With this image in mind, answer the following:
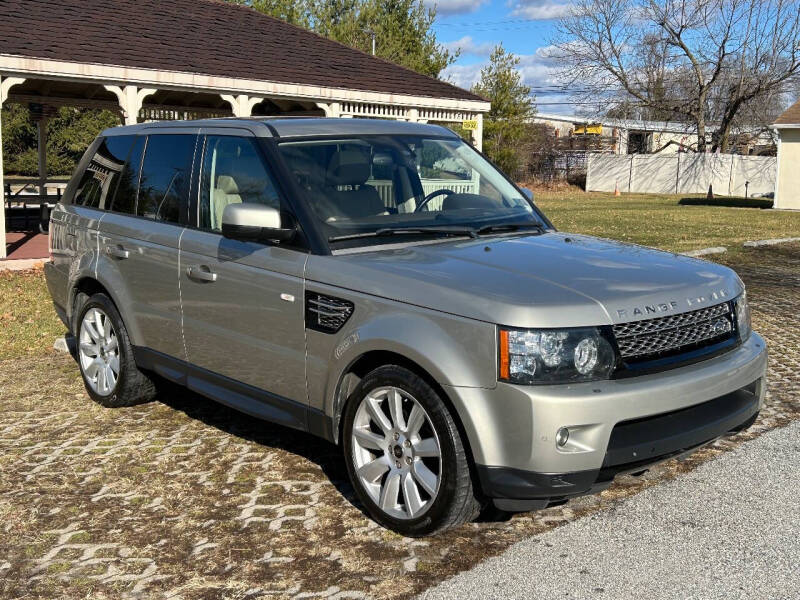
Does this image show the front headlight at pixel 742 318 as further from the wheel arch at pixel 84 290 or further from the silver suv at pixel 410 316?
the wheel arch at pixel 84 290

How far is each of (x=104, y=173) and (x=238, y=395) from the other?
7.87 feet

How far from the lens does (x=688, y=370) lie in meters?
3.92

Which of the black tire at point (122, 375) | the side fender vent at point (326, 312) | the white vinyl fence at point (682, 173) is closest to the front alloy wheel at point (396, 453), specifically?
the side fender vent at point (326, 312)

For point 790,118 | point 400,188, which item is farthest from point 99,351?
point 790,118

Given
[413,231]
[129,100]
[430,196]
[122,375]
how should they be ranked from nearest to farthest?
[413,231], [430,196], [122,375], [129,100]

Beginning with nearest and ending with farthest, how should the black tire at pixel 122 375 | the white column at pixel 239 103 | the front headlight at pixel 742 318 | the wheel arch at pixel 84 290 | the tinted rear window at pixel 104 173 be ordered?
the front headlight at pixel 742 318 < the black tire at pixel 122 375 < the wheel arch at pixel 84 290 < the tinted rear window at pixel 104 173 < the white column at pixel 239 103

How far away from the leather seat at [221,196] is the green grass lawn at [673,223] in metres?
12.6

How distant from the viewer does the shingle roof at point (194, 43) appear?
14.6 meters

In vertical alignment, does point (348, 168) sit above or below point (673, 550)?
above

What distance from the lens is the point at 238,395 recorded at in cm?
501

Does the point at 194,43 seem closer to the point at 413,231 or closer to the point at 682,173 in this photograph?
the point at 413,231

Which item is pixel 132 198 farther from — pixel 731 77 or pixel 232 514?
pixel 731 77

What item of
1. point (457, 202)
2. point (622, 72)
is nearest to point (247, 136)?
point (457, 202)

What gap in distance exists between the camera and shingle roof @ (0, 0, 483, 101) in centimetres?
1462
